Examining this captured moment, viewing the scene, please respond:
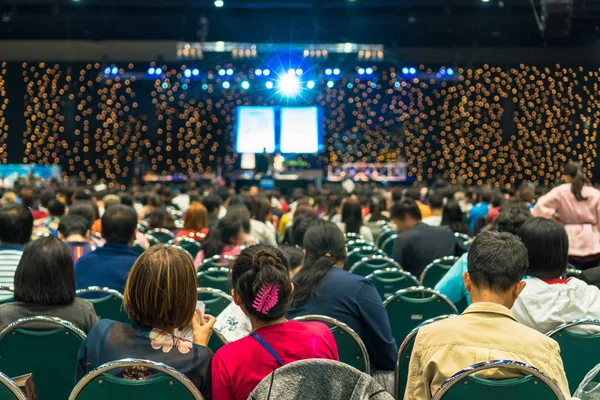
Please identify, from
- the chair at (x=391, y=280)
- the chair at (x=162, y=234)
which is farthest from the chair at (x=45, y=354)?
the chair at (x=162, y=234)

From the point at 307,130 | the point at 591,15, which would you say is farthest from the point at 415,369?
the point at 307,130

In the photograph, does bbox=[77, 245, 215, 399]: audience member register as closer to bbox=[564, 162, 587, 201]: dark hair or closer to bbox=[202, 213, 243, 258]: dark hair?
bbox=[202, 213, 243, 258]: dark hair

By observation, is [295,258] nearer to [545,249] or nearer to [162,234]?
[545,249]

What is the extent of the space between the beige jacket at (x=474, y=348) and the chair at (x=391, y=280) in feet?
8.26

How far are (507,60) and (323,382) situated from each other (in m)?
23.8

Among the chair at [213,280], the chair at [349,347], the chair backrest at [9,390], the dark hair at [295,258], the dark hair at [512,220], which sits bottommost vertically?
the chair at [213,280]

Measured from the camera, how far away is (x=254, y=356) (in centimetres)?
267

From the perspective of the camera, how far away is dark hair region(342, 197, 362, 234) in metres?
8.56

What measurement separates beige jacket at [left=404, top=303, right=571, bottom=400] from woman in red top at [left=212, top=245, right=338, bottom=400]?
317mm

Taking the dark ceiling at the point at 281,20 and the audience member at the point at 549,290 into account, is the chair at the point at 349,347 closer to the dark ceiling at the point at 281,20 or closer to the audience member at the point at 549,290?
the audience member at the point at 549,290

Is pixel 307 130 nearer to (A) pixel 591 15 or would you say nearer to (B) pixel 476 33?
(B) pixel 476 33

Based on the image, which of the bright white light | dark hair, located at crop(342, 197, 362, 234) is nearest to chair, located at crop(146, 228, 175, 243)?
dark hair, located at crop(342, 197, 362, 234)

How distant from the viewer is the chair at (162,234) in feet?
27.7

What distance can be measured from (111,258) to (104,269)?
0.10 m
